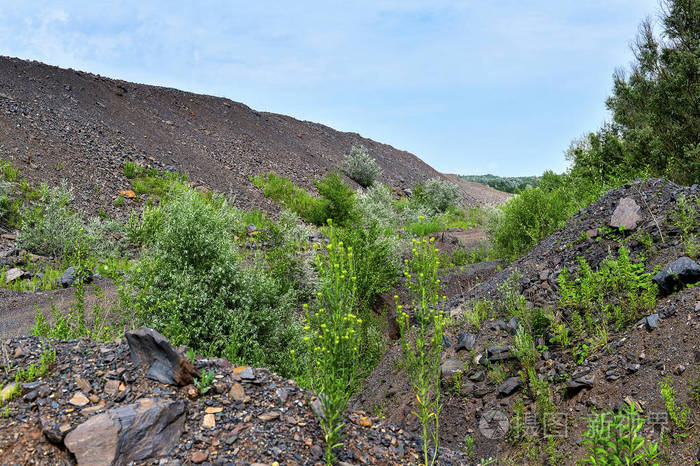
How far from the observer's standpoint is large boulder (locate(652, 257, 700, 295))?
5.81 m

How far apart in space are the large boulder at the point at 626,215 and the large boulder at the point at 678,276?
1697 millimetres

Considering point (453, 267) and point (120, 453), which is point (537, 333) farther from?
point (453, 267)

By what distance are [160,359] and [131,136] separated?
717 inches

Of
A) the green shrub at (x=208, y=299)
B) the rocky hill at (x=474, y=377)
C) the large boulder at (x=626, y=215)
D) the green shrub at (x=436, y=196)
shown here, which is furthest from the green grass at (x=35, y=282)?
the green shrub at (x=436, y=196)

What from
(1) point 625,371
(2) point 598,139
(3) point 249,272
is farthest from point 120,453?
(2) point 598,139

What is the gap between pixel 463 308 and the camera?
7.87 meters

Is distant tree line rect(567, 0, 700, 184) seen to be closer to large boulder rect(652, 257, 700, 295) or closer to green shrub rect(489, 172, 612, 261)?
green shrub rect(489, 172, 612, 261)

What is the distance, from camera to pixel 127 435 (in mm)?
3430

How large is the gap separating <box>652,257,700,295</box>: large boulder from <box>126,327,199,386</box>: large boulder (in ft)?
18.0

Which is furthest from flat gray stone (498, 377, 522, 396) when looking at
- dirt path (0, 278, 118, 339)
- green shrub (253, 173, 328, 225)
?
green shrub (253, 173, 328, 225)

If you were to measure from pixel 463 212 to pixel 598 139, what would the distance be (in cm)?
1087

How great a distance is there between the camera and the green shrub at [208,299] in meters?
5.86

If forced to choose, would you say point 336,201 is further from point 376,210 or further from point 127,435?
point 127,435

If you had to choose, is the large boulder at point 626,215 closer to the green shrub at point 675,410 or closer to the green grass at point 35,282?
the green shrub at point 675,410
